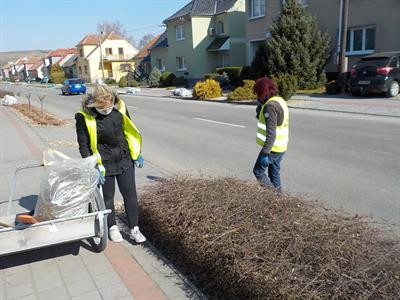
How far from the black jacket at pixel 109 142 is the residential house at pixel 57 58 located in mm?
98042

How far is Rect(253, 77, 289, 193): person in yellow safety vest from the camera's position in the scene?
4711mm

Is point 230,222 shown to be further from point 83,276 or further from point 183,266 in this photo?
point 83,276

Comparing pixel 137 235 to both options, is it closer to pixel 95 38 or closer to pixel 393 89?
pixel 393 89

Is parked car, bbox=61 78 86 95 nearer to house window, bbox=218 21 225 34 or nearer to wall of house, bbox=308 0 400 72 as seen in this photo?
house window, bbox=218 21 225 34

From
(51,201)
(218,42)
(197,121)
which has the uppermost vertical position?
(218,42)

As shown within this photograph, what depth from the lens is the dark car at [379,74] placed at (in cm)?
1705

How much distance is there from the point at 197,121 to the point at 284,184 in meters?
8.32

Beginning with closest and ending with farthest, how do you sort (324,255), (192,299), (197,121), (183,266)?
(324,255)
(192,299)
(183,266)
(197,121)

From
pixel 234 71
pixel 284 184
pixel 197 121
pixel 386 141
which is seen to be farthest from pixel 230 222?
pixel 234 71

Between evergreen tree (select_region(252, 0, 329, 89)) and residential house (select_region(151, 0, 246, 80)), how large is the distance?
1542 cm

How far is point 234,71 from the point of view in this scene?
29.1 metres

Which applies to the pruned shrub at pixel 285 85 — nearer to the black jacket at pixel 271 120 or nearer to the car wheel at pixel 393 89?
the car wheel at pixel 393 89

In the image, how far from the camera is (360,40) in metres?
22.9

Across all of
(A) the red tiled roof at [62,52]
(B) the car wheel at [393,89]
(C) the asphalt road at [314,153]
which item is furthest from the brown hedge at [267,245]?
(A) the red tiled roof at [62,52]
